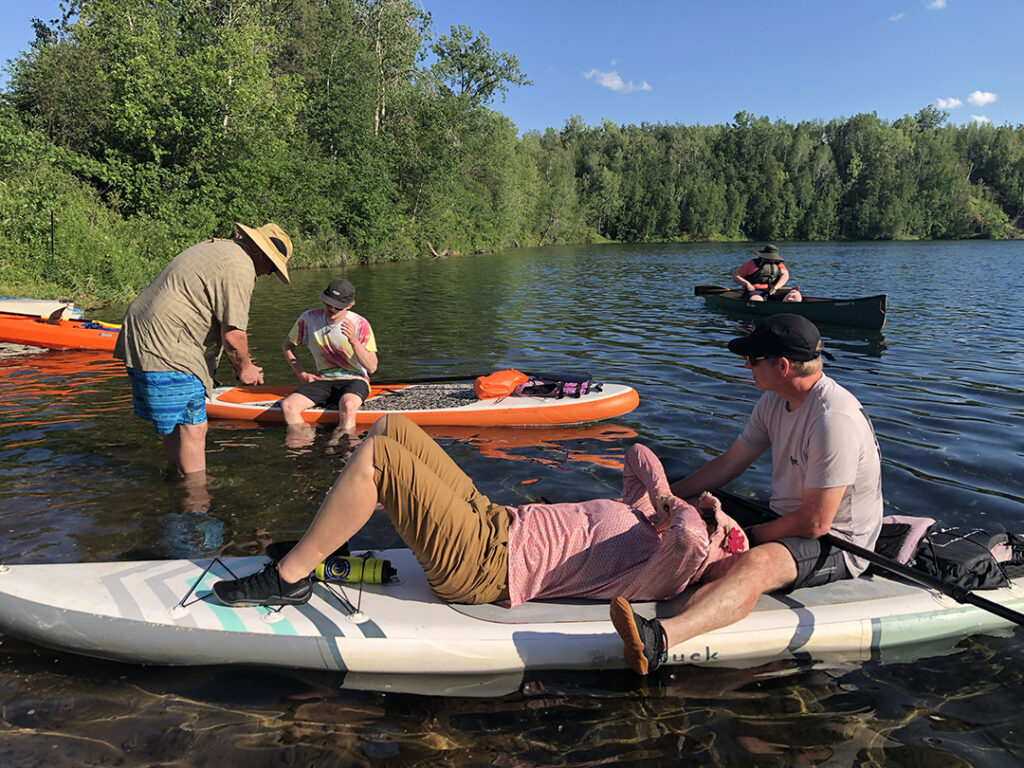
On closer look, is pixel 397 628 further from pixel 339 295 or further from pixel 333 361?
→ pixel 333 361

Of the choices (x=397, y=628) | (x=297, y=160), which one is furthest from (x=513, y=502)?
(x=297, y=160)

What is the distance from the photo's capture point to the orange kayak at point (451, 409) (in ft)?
25.9

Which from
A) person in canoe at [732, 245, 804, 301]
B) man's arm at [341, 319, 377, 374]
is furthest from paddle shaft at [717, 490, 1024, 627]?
person in canoe at [732, 245, 804, 301]

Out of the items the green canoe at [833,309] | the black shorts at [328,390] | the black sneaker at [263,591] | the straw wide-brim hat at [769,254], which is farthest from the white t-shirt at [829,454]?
the straw wide-brim hat at [769,254]

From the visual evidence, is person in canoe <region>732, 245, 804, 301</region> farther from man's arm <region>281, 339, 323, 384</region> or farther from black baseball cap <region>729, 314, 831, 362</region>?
black baseball cap <region>729, 314, 831, 362</region>

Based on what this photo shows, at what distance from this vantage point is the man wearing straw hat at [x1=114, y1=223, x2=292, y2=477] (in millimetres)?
4961

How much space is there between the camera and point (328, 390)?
7.86m

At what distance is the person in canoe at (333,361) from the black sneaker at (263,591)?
3.86m

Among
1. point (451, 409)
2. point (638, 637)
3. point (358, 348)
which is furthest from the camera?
point (451, 409)

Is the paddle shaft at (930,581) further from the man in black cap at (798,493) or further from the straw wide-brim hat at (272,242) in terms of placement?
the straw wide-brim hat at (272,242)

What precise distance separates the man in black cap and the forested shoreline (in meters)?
17.5

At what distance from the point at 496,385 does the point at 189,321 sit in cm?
391

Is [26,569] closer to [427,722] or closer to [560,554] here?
[427,722]

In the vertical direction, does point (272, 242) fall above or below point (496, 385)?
above
